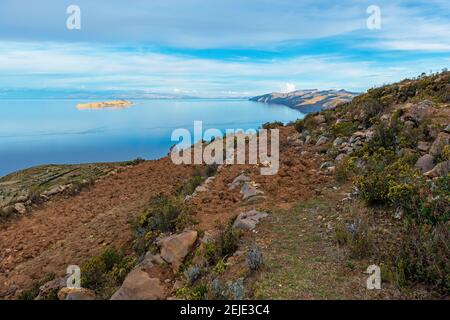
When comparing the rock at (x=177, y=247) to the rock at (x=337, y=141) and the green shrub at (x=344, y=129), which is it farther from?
the green shrub at (x=344, y=129)

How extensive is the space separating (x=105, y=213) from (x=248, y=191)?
225 inches

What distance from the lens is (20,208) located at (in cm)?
1470

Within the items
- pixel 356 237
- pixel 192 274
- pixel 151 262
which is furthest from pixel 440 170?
pixel 151 262

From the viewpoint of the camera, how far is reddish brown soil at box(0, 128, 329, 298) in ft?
30.2

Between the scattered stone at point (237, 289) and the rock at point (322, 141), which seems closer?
the scattered stone at point (237, 289)

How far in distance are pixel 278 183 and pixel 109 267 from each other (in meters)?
5.18

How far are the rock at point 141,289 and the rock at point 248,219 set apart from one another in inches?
86.1

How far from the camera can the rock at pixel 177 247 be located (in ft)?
22.2

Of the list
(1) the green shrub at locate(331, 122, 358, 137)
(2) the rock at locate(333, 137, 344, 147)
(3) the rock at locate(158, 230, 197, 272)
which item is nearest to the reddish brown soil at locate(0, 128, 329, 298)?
(3) the rock at locate(158, 230, 197, 272)

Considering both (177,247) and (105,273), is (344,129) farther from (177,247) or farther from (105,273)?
(105,273)

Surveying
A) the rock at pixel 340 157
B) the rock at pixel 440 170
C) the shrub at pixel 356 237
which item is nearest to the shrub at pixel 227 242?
the shrub at pixel 356 237
